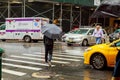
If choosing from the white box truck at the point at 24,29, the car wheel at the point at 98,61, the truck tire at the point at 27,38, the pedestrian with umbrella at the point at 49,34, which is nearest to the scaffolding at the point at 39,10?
the white box truck at the point at 24,29

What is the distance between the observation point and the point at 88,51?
14242 millimetres

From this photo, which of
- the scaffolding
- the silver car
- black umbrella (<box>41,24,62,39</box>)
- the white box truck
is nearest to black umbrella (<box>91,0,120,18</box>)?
black umbrella (<box>41,24,62,39</box>)

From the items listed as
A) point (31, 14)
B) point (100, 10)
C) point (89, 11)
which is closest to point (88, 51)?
point (100, 10)

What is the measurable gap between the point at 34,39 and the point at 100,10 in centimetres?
2444

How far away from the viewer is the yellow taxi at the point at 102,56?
13281mm

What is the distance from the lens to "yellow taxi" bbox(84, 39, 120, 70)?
523 inches

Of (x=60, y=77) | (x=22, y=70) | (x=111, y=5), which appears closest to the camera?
(x=111, y=5)

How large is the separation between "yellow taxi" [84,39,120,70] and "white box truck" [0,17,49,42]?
1855 cm

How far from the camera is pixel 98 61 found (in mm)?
13766

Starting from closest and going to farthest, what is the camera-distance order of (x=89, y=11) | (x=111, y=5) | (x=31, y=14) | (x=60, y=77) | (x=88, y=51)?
1. (x=111, y=5)
2. (x=60, y=77)
3. (x=88, y=51)
4. (x=31, y=14)
5. (x=89, y=11)

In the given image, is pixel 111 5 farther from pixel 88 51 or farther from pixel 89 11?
pixel 89 11

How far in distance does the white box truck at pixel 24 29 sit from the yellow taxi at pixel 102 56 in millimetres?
18553

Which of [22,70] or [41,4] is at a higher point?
[41,4]

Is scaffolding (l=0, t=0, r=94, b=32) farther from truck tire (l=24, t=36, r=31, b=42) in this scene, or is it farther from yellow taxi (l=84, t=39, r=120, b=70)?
yellow taxi (l=84, t=39, r=120, b=70)
